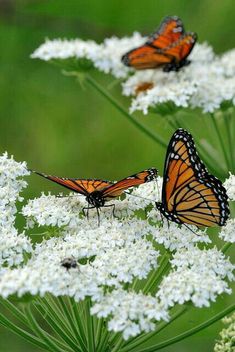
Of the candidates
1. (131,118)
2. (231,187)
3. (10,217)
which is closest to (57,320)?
(10,217)

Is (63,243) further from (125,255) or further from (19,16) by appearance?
(19,16)

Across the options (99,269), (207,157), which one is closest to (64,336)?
(99,269)

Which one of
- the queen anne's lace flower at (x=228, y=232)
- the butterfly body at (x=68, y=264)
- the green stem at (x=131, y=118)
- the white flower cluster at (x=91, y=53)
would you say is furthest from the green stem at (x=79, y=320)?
the white flower cluster at (x=91, y=53)

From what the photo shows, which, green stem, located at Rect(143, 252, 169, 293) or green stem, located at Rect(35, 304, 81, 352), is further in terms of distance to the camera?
green stem, located at Rect(143, 252, 169, 293)

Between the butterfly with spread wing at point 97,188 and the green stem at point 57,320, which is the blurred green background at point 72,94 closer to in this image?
the butterfly with spread wing at point 97,188

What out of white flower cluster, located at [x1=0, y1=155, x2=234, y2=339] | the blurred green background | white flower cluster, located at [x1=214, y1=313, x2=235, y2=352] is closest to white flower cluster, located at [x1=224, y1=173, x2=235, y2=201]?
white flower cluster, located at [x1=0, y1=155, x2=234, y2=339]

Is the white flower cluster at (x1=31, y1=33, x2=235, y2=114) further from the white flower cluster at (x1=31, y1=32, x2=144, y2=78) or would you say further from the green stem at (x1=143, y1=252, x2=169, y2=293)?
the green stem at (x1=143, y1=252, x2=169, y2=293)

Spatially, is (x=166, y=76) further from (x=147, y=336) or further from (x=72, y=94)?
(x=72, y=94)
